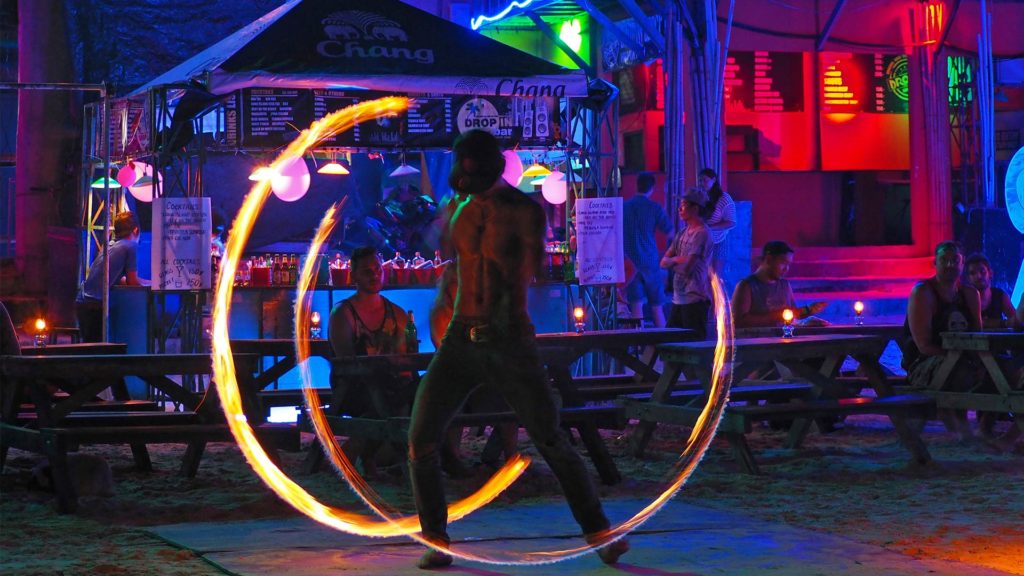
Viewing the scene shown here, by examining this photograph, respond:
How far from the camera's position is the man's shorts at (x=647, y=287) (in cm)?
1529

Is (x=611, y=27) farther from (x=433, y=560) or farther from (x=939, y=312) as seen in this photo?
(x=433, y=560)

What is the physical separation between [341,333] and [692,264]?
14.1 feet

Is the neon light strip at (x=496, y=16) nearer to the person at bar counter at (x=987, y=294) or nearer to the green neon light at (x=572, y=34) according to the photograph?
the green neon light at (x=572, y=34)

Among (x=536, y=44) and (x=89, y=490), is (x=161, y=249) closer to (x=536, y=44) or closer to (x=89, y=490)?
(x=89, y=490)

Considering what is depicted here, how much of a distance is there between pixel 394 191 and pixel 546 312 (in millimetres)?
6009

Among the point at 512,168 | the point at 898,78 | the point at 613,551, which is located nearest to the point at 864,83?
the point at 898,78

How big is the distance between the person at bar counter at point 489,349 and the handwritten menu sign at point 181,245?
7.24 m

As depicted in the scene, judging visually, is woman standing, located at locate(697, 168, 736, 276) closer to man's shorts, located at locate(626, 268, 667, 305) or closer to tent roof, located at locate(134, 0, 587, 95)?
man's shorts, located at locate(626, 268, 667, 305)

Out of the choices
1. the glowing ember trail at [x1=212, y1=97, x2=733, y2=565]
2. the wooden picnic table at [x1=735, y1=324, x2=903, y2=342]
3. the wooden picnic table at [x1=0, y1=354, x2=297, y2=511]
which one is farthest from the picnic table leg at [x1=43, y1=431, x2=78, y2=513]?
the wooden picnic table at [x1=735, y1=324, x2=903, y2=342]

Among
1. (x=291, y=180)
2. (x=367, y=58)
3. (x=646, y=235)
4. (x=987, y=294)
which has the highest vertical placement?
(x=367, y=58)

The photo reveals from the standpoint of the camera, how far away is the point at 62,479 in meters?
7.67

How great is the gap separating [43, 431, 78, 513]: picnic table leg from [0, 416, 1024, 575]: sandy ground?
0.27ft

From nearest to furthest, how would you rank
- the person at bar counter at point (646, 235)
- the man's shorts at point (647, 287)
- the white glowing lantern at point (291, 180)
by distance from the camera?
the white glowing lantern at point (291, 180)
the person at bar counter at point (646, 235)
the man's shorts at point (647, 287)

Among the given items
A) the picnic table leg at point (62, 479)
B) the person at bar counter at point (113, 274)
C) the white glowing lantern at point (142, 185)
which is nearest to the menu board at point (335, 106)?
the person at bar counter at point (113, 274)
